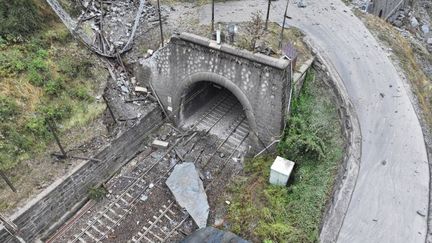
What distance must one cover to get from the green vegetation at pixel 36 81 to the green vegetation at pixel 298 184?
23.5ft

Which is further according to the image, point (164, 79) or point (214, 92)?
point (214, 92)

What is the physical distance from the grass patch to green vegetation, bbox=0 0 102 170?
45.2ft

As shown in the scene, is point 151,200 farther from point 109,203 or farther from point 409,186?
point 409,186

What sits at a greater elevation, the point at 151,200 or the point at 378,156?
the point at 378,156

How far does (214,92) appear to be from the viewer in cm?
1841

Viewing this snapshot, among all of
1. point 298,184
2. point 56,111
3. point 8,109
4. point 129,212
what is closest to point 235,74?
point 298,184

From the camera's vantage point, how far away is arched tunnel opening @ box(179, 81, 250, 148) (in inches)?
651

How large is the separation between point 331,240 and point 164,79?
9758 millimetres

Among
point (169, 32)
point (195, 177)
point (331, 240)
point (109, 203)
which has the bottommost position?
point (109, 203)

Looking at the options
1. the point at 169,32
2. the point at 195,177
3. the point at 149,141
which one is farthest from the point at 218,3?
the point at 195,177

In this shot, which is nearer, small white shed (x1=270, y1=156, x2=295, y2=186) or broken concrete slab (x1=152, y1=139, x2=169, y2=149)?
small white shed (x1=270, y1=156, x2=295, y2=186)

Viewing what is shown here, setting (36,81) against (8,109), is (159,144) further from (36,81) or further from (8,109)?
(8,109)

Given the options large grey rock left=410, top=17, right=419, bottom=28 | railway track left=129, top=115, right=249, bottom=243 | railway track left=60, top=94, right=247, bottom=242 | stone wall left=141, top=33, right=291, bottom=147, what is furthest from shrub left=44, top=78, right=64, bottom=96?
large grey rock left=410, top=17, right=419, bottom=28

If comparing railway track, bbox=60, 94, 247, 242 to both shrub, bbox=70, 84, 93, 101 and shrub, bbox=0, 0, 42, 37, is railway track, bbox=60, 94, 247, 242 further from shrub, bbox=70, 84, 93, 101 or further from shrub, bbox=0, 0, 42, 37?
shrub, bbox=0, 0, 42, 37
